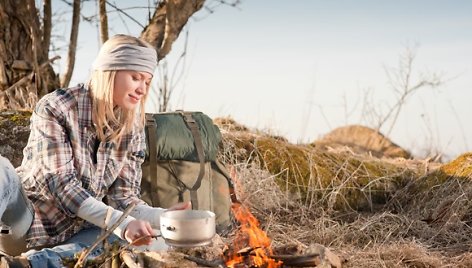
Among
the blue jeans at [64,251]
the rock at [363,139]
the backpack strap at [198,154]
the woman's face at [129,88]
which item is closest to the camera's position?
the blue jeans at [64,251]

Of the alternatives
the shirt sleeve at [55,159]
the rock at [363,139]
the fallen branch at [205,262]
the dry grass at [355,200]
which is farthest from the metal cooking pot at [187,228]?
the rock at [363,139]

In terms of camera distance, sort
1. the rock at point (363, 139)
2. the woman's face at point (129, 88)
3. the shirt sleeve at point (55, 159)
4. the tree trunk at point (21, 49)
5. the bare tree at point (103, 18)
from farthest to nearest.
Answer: the rock at point (363, 139), the bare tree at point (103, 18), the tree trunk at point (21, 49), the woman's face at point (129, 88), the shirt sleeve at point (55, 159)

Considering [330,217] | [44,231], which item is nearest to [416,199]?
[330,217]

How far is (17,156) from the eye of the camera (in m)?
4.72

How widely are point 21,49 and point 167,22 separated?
1.60 meters

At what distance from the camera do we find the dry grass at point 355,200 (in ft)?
16.2

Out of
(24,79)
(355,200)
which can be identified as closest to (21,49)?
(24,79)

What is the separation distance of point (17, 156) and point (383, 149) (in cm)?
600

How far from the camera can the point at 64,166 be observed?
10.3ft

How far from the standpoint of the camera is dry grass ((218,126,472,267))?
16.2 ft

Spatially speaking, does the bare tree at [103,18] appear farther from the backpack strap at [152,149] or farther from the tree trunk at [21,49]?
the backpack strap at [152,149]

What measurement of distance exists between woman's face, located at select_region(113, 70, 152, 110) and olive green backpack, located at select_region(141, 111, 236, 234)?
97 centimetres

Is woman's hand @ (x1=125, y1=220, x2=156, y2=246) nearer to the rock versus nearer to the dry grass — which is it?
the dry grass

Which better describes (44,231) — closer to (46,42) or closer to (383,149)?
(46,42)
